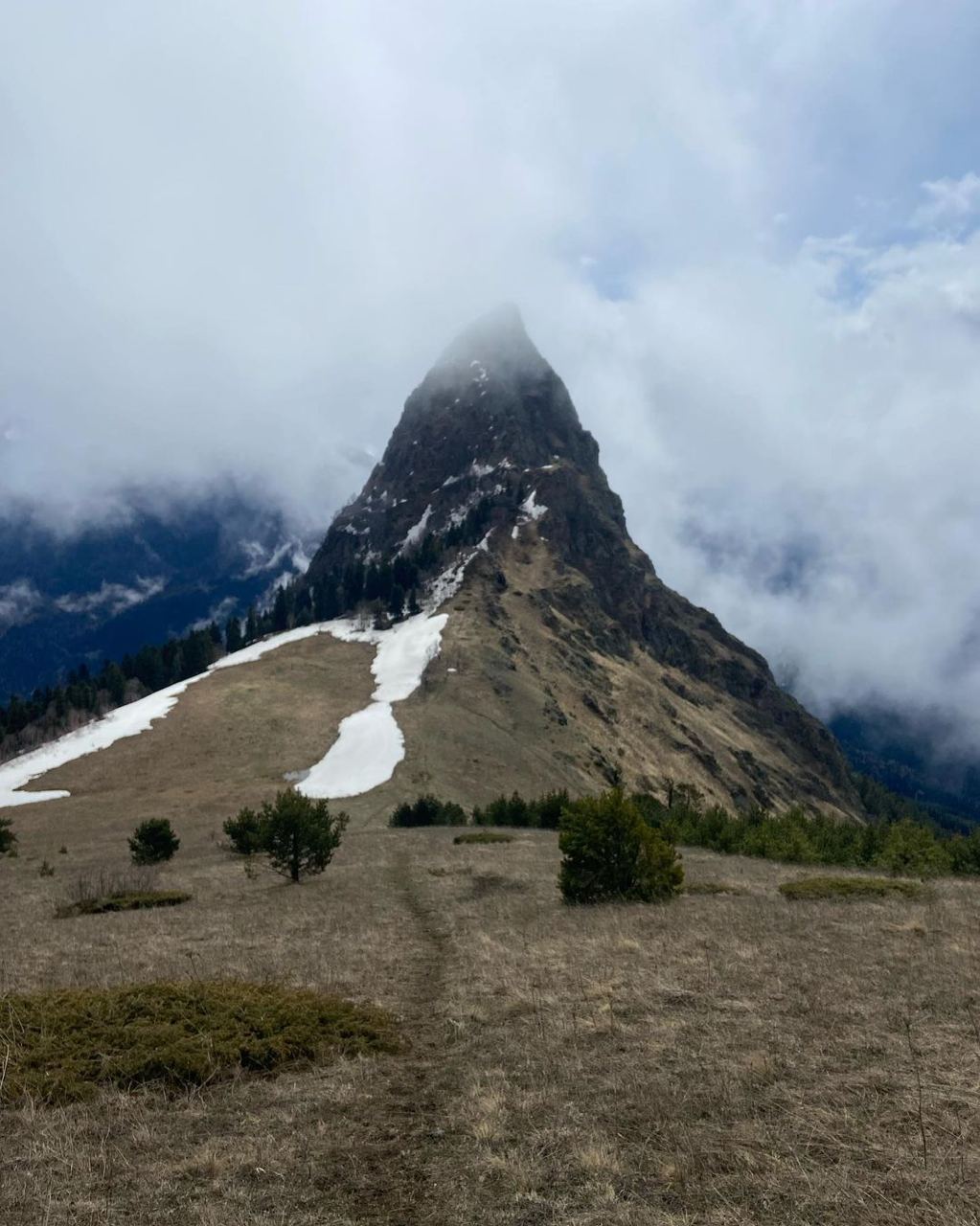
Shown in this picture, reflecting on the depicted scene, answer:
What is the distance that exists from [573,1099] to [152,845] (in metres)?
40.3

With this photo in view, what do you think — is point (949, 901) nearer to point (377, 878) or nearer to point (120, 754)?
point (377, 878)

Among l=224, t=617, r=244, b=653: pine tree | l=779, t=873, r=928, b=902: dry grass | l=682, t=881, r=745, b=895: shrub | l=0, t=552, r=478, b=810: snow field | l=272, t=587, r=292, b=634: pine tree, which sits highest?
l=272, t=587, r=292, b=634: pine tree

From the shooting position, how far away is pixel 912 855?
3931cm

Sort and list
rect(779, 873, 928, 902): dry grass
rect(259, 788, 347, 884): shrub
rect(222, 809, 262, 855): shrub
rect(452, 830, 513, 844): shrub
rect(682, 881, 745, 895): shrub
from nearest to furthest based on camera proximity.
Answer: rect(779, 873, 928, 902): dry grass
rect(682, 881, 745, 895): shrub
rect(259, 788, 347, 884): shrub
rect(222, 809, 262, 855): shrub
rect(452, 830, 513, 844): shrub

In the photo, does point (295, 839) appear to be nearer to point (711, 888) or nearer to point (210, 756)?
point (711, 888)

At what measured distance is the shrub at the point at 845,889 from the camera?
26.0 metres

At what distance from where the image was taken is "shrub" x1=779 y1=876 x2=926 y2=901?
Answer: 26016 mm

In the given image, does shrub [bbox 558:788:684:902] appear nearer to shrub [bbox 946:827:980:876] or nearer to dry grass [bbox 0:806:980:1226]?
dry grass [bbox 0:806:980:1226]

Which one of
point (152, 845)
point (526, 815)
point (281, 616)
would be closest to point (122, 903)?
point (152, 845)

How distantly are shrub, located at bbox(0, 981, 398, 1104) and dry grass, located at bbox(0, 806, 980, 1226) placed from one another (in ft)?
1.51

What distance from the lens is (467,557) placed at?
603 feet

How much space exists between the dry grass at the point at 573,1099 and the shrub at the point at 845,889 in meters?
5.87

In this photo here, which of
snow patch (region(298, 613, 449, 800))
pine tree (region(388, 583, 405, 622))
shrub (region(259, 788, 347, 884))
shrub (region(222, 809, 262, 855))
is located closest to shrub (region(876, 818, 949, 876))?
shrub (region(259, 788, 347, 884))

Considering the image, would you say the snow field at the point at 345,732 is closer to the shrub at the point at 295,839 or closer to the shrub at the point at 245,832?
the shrub at the point at 245,832
